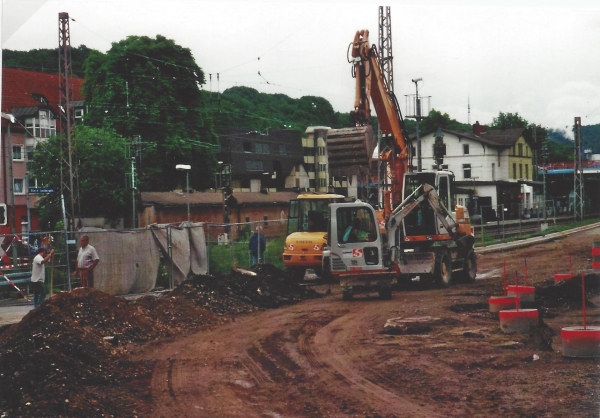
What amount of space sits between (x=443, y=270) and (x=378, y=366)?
8.67 metres

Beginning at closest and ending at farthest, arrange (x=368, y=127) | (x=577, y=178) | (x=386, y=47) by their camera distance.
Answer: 1. (x=386, y=47)
2. (x=577, y=178)
3. (x=368, y=127)

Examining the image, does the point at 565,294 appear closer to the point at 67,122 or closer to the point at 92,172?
the point at 67,122

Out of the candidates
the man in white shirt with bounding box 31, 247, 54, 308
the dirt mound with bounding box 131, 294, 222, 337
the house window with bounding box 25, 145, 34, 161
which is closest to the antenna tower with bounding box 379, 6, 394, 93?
the dirt mound with bounding box 131, 294, 222, 337

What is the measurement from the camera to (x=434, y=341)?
39.5ft

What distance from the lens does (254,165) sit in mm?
21219

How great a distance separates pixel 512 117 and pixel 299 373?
641 centimetres

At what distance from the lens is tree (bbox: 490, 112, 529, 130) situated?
1396 centimetres

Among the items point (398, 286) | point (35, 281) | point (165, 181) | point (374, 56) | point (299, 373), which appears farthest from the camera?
point (165, 181)

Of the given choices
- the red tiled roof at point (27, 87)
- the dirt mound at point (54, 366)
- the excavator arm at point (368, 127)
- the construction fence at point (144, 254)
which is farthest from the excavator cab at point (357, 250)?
the red tiled roof at point (27, 87)

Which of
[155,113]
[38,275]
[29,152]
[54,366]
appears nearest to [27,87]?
[38,275]

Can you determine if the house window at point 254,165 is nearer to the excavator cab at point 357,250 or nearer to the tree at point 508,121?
the excavator cab at point 357,250

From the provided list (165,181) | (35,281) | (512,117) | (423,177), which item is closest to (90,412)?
(35,281)

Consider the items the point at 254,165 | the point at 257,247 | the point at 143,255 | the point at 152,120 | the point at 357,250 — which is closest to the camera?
the point at 357,250

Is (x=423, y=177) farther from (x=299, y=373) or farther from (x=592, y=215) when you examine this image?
(x=299, y=373)
